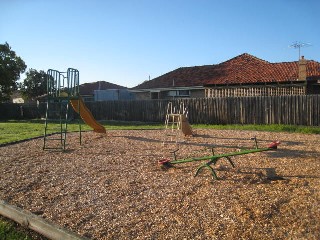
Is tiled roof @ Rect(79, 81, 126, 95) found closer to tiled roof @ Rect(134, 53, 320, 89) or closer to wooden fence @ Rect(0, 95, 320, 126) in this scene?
tiled roof @ Rect(134, 53, 320, 89)

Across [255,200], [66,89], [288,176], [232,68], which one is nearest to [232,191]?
[255,200]

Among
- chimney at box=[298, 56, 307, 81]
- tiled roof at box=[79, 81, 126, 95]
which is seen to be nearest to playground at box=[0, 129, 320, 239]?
chimney at box=[298, 56, 307, 81]

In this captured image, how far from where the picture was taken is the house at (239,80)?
74.4 feet

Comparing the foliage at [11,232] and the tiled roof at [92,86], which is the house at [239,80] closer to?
the tiled roof at [92,86]

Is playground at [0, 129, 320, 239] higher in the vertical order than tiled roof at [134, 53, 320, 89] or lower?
lower

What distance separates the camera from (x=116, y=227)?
4.15m

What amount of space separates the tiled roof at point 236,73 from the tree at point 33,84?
108ft

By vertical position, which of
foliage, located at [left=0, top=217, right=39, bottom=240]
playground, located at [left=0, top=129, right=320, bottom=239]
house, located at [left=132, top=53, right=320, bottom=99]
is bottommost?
foliage, located at [left=0, top=217, right=39, bottom=240]

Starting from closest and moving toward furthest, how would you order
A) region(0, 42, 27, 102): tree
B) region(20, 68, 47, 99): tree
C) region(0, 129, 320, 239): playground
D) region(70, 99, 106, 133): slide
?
region(0, 129, 320, 239): playground, region(70, 99, 106, 133): slide, region(0, 42, 27, 102): tree, region(20, 68, 47, 99): tree

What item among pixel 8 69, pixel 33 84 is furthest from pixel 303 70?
pixel 33 84

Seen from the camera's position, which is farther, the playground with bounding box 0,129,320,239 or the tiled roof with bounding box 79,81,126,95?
the tiled roof with bounding box 79,81,126,95

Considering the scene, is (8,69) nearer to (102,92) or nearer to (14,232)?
(102,92)

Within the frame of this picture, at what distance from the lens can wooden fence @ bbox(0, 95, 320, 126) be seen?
54.6ft

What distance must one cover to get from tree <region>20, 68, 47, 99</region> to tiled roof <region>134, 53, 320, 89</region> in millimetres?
32820
